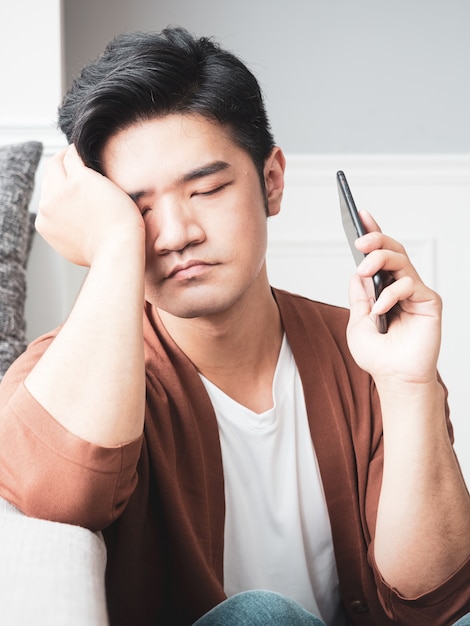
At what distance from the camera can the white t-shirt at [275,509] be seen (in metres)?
1.27

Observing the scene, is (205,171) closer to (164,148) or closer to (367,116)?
(164,148)

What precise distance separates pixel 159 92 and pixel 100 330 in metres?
0.36

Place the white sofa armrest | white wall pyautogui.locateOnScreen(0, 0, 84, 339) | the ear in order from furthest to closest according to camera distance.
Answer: white wall pyautogui.locateOnScreen(0, 0, 84, 339) → the ear → the white sofa armrest

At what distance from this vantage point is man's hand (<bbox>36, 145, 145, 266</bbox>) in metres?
1.15

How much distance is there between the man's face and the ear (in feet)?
0.50

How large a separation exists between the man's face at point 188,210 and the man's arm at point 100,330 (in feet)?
0.13

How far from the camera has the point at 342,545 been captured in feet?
4.23

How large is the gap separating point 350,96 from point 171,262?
1.27 metres

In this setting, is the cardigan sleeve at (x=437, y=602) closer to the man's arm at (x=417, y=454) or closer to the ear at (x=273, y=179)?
the man's arm at (x=417, y=454)

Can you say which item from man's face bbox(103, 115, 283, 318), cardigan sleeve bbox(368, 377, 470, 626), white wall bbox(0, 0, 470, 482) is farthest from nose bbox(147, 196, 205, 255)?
white wall bbox(0, 0, 470, 482)

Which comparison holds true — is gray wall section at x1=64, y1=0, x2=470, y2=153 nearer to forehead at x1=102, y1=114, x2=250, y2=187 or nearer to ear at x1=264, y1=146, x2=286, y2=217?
ear at x1=264, y1=146, x2=286, y2=217

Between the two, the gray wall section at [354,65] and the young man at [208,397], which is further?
the gray wall section at [354,65]

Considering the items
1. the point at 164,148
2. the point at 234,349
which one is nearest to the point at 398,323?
the point at 234,349

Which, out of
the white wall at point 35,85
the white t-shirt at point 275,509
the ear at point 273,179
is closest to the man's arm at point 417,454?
the white t-shirt at point 275,509
